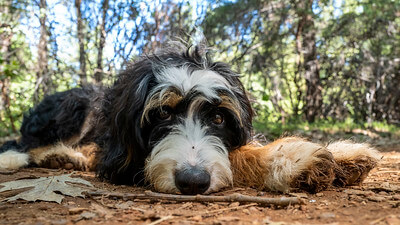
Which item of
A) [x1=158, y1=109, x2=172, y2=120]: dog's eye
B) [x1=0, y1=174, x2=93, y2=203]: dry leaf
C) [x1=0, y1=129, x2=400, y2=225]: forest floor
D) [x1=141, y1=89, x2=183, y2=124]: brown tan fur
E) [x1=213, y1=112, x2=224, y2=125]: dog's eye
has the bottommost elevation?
[x1=0, y1=129, x2=400, y2=225]: forest floor

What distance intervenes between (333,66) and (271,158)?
8857mm

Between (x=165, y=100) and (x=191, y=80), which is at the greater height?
(x=191, y=80)

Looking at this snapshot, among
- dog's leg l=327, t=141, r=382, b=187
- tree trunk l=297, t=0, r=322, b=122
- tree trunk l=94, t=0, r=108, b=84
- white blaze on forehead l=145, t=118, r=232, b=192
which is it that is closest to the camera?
white blaze on forehead l=145, t=118, r=232, b=192

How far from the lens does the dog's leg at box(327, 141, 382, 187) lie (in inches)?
129

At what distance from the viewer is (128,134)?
3.77 meters

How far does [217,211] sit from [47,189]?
133 cm

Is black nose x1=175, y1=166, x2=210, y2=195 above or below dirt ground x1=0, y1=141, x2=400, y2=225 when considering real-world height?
above

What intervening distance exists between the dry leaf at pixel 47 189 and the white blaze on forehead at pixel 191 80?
1.09 meters

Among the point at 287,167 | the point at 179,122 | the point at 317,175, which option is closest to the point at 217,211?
the point at 287,167

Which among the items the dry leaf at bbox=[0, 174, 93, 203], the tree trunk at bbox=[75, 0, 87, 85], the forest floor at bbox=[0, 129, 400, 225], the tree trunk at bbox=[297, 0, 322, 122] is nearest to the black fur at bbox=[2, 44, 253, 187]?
the dry leaf at bbox=[0, 174, 93, 203]

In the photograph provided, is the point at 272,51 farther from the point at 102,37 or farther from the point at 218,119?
the point at 218,119

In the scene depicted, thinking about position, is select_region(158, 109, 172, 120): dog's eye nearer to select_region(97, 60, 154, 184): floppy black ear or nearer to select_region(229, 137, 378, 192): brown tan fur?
select_region(97, 60, 154, 184): floppy black ear

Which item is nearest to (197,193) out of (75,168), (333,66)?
(75,168)

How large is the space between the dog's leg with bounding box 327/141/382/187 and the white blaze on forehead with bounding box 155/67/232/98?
3.80 feet
